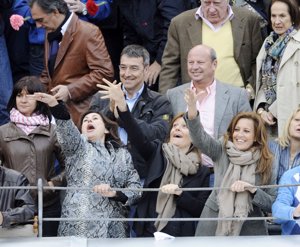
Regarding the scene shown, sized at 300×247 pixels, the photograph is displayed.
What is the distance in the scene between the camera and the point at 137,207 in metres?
11.1

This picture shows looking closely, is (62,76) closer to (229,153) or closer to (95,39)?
(95,39)

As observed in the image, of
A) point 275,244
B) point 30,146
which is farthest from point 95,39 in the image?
point 275,244

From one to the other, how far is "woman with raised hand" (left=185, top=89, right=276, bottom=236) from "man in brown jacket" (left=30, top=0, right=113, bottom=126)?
2076 millimetres

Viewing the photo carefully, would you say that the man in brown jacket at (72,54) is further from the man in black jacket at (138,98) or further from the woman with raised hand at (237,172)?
the woman with raised hand at (237,172)

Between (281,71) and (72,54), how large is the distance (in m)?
2.13

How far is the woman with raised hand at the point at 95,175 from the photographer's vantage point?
10.8m

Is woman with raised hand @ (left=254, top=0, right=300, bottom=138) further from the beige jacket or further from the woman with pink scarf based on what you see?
the woman with pink scarf

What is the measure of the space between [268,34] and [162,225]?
3267mm

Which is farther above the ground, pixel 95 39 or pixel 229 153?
pixel 95 39

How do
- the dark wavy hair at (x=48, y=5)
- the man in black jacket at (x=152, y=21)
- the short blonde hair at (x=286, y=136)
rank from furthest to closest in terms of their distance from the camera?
the man in black jacket at (x=152, y=21), the dark wavy hair at (x=48, y=5), the short blonde hair at (x=286, y=136)

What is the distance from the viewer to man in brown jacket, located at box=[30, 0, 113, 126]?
495 inches

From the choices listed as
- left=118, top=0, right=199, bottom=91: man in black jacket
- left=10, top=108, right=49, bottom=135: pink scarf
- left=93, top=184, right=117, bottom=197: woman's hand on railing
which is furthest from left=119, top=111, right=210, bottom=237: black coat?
left=118, top=0, right=199, bottom=91: man in black jacket

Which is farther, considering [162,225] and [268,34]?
[268,34]

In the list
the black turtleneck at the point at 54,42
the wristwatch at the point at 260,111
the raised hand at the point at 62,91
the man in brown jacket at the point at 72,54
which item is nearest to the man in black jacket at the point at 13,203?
the raised hand at the point at 62,91
